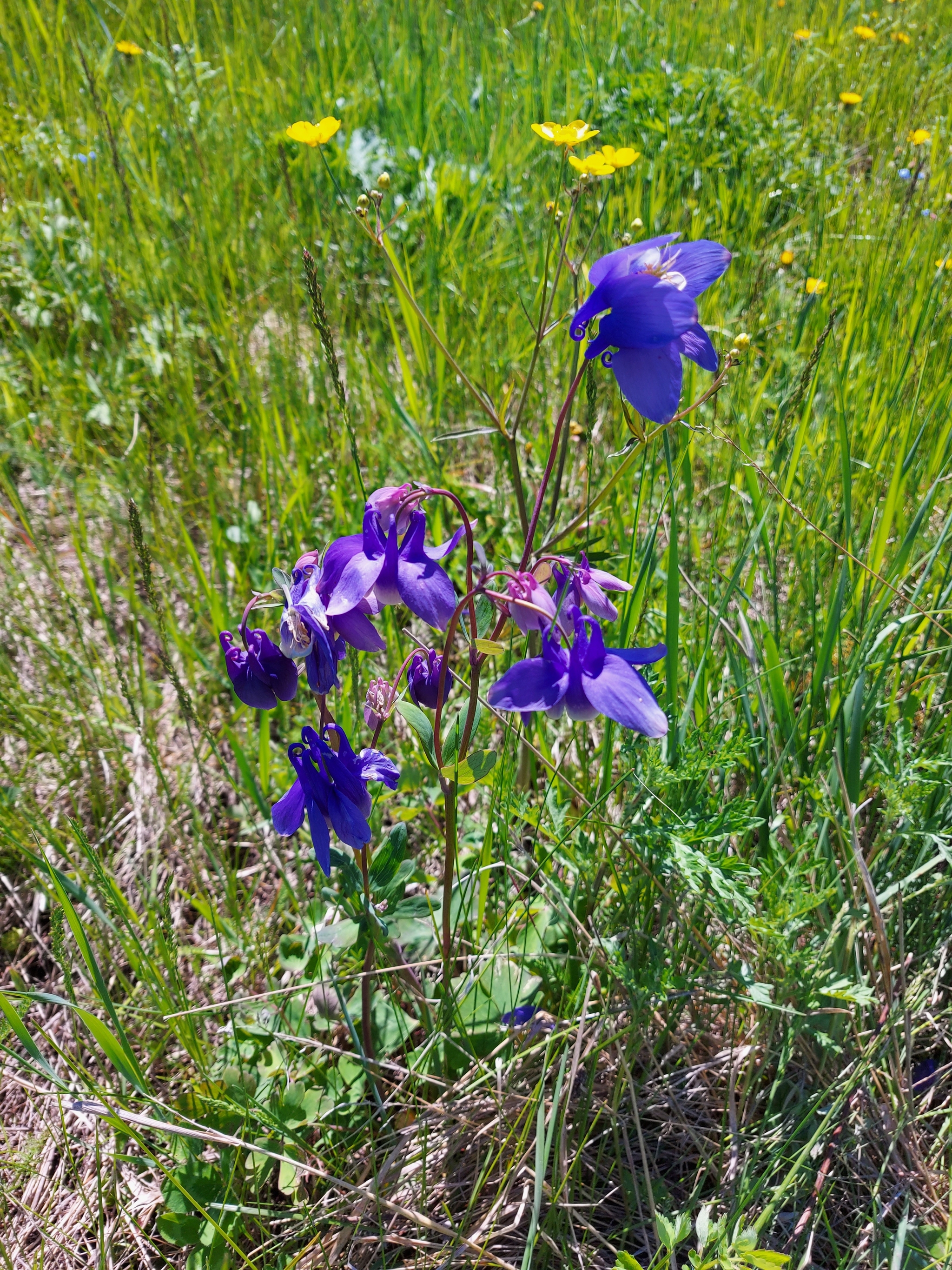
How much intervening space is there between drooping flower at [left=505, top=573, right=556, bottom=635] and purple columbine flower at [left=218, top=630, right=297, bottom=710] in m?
0.32

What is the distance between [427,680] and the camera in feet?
4.02

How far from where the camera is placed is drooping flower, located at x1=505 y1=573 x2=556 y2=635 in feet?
3.51

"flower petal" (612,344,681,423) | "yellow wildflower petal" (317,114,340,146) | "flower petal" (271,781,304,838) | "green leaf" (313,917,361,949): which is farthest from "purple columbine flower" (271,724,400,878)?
"yellow wildflower petal" (317,114,340,146)

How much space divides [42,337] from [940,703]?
111 inches

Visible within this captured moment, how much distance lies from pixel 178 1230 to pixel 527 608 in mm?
1070

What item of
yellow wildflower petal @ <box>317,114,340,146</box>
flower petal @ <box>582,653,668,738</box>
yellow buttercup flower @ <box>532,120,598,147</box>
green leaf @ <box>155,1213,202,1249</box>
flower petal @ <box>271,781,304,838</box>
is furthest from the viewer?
yellow wildflower petal @ <box>317,114,340,146</box>

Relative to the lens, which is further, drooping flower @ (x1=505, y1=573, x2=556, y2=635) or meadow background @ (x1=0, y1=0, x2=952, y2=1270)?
meadow background @ (x1=0, y1=0, x2=952, y2=1270)

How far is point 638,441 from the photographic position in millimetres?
1204

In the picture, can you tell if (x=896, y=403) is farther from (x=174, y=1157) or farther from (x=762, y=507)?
(x=174, y=1157)

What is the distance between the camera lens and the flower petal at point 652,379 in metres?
1.01

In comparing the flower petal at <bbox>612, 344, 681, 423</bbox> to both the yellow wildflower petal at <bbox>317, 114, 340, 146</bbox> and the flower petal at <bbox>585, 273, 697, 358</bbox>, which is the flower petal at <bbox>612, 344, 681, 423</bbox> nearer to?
the flower petal at <bbox>585, 273, 697, 358</bbox>

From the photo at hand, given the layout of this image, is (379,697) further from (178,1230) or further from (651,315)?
(178,1230)

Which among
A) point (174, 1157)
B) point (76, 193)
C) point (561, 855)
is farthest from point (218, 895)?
point (76, 193)

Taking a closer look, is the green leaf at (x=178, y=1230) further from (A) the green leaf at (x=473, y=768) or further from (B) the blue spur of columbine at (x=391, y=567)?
(B) the blue spur of columbine at (x=391, y=567)
